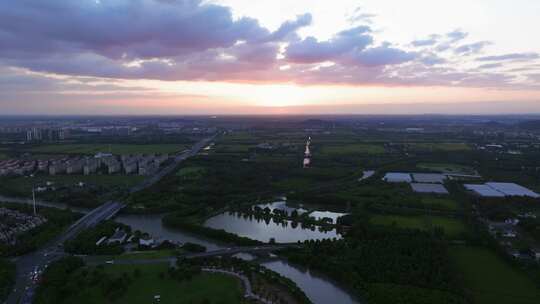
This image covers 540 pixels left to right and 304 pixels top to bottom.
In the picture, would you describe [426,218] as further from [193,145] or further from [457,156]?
[193,145]

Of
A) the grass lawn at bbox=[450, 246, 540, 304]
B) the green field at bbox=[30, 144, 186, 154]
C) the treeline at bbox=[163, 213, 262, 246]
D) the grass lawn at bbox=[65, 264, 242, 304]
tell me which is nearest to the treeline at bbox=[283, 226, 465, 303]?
the grass lawn at bbox=[450, 246, 540, 304]

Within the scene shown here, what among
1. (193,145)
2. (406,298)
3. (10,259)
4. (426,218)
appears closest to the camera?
(406,298)

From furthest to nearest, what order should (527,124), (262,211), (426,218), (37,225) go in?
1. (527,124)
2. (262,211)
3. (426,218)
4. (37,225)

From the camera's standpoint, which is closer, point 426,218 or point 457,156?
point 426,218

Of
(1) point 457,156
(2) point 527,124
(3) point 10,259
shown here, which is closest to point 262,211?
(3) point 10,259

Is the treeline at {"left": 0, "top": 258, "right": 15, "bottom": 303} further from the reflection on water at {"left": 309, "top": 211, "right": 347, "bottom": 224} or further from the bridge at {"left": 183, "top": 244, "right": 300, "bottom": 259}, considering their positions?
the reflection on water at {"left": 309, "top": 211, "right": 347, "bottom": 224}

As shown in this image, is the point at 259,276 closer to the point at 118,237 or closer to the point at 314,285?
the point at 314,285
